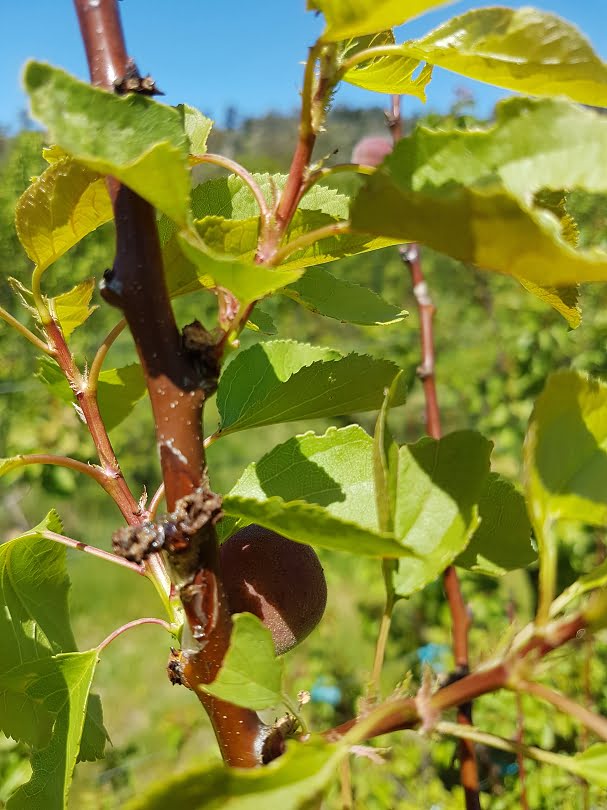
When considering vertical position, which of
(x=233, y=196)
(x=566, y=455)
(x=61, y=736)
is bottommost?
(x=61, y=736)

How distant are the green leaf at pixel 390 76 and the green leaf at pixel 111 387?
0.32 metres

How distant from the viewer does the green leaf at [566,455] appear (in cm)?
38

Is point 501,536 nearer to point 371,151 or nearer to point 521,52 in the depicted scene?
point 521,52

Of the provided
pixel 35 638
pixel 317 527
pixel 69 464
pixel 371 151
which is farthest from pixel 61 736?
pixel 371 151

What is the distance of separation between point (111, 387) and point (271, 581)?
27 cm

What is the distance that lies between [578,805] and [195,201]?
5.36ft

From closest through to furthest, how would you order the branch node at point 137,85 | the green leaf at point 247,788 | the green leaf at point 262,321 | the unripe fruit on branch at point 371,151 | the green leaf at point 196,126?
the green leaf at point 247,788 < the branch node at point 137,85 < the green leaf at point 196,126 < the green leaf at point 262,321 < the unripe fruit on branch at point 371,151

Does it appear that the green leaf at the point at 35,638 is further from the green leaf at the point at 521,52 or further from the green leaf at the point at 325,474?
the green leaf at the point at 521,52

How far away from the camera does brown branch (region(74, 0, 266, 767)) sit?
422 millimetres

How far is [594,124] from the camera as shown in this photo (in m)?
0.33

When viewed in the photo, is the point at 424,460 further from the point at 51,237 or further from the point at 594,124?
the point at 51,237

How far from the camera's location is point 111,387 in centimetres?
72

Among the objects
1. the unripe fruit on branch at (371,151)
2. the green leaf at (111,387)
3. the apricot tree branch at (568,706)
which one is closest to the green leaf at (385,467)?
the apricot tree branch at (568,706)

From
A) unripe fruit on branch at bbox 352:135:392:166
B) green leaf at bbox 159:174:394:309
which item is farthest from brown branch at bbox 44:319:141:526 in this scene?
unripe fruit on branch at bbox 352:135:392:166
